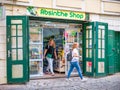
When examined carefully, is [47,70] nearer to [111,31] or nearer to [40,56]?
[40,56]

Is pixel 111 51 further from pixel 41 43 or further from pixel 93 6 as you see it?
pixel 41 43

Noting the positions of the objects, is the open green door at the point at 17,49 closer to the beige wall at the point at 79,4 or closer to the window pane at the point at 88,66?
the beige wall at the point at 79,4

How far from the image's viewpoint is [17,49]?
13398 millimetres

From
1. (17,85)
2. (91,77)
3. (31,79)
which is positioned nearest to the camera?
(17,85)

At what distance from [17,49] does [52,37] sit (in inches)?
131

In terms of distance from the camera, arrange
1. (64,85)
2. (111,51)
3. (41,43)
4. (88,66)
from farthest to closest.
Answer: (111,51), (88,66), (41,43), (64,85)

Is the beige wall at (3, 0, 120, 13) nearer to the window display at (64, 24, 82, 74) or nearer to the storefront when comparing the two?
the storefront

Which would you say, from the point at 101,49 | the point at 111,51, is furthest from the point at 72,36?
the point at 111,51

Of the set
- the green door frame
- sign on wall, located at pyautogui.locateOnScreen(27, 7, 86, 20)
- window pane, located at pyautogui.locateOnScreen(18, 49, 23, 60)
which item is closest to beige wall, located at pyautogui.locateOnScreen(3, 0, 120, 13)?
sign on wall, located at pyautogui.locateOnScreen(27, 7, 86, 20)

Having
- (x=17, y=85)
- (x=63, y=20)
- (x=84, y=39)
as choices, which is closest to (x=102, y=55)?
(x=84, y=39)

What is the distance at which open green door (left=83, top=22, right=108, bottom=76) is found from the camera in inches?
613

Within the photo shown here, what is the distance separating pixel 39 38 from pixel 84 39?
2.53 meters

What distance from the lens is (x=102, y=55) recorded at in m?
16.0

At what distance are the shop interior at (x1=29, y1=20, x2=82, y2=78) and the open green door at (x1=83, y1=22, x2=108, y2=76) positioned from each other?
1.47 feet
